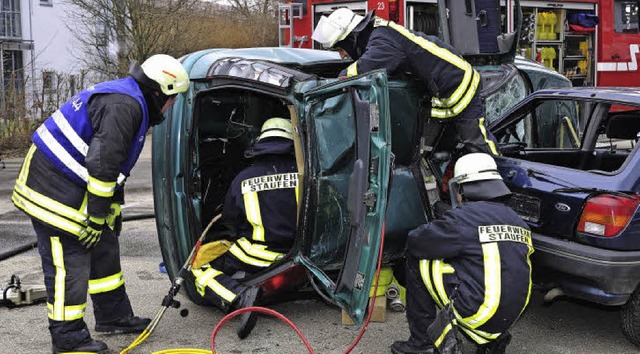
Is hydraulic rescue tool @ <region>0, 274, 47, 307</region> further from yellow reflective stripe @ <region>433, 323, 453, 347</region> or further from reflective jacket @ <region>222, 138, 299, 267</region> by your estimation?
yellow reflective stripe @ <region>433, 323, 453, 347</region>

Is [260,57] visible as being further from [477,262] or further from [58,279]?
[477,262]

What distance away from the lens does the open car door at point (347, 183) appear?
3.78m

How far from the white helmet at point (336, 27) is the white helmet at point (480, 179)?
1.56 metres

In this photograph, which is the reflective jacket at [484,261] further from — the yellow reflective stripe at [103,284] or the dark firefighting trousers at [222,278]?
the yellow reflective stripe at [103,284]

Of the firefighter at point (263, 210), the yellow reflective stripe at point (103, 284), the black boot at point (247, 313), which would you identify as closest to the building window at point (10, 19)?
the yellow reflective stripe at point (103, 284)

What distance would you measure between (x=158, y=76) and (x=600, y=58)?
9.48 meters

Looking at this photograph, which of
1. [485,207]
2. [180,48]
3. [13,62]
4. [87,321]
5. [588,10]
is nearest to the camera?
[485,207]

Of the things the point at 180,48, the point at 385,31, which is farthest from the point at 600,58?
the point at 180,48

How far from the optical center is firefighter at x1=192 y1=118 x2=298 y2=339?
4723 millimetres

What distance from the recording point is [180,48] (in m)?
20.8

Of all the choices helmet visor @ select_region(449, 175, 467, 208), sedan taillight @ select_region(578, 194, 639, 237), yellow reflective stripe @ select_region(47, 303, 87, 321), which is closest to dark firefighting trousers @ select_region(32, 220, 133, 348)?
yellow reflective stripe @ select_region(47, 303, 87, 321)

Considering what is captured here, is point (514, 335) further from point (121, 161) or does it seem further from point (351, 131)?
point (121, 161)

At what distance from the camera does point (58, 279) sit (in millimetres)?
4242

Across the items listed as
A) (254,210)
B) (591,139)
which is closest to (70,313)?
(254,210)
